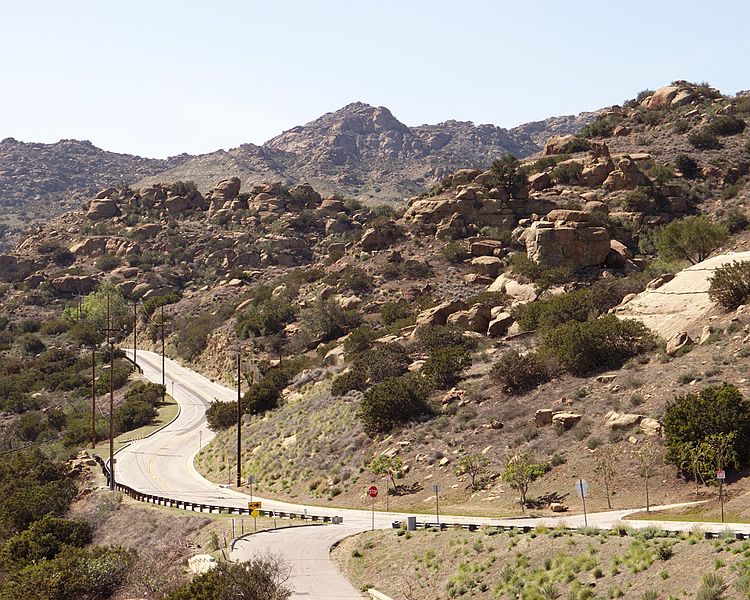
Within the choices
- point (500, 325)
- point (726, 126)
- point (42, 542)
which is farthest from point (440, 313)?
point (726, 126)

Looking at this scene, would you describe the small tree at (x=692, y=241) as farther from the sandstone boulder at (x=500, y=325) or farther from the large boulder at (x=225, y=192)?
the large boulder at (x=225, y=192)

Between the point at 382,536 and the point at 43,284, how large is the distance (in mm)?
121267

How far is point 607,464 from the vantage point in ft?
113

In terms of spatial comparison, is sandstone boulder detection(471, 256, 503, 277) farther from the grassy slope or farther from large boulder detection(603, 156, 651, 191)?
the grassy slope

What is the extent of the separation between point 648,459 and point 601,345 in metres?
12.1

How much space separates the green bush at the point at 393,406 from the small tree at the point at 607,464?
14207 mm

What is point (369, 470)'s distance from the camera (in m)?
44.6

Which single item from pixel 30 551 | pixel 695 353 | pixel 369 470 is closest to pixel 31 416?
pixel 30 551

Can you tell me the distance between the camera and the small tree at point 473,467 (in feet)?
126

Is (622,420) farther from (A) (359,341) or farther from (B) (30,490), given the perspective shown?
(B) (30,490)

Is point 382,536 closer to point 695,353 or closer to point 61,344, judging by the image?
point 695,353

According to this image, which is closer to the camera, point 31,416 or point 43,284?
point 31,416

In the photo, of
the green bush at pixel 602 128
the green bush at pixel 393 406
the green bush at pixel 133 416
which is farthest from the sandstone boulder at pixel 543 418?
the green bush at pixel 602 128

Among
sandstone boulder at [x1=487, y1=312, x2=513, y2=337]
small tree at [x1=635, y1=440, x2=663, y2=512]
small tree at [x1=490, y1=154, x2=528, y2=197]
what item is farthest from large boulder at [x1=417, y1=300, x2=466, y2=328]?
small tree at [x1=490, y1=154, x2=528, y2=197]
